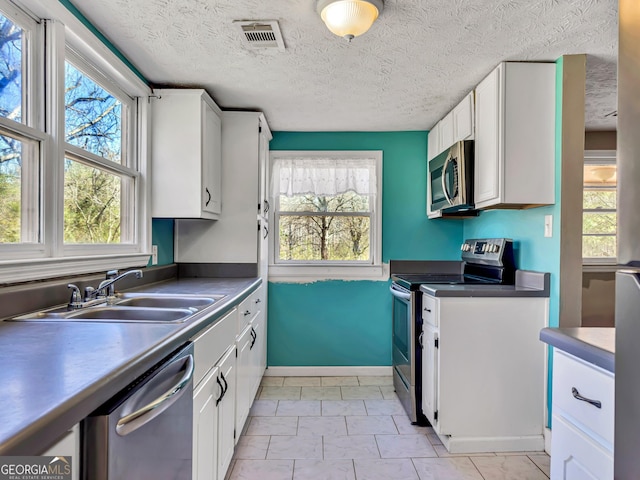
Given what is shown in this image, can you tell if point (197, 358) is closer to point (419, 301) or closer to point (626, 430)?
point (626, 430)

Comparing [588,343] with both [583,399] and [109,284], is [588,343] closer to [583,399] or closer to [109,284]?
[583,399]

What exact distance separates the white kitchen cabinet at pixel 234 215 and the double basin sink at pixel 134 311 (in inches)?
38.0

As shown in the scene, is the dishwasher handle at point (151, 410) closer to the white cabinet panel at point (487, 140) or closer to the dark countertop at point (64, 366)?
the dark countertop at point (64, 366)

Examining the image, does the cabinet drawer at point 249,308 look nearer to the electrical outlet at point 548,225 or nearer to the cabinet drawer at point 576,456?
the cabinet drawer at point 576,456

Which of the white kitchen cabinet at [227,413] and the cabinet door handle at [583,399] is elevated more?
the cabinet door handle at [583,399]

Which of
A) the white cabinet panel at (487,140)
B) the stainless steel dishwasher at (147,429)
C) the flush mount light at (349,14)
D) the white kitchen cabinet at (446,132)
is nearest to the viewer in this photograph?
the stainless steel dishwasher at (147,429)

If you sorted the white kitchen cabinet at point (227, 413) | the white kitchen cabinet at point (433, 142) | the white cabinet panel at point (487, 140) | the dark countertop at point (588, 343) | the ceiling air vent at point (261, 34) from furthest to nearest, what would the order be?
the white kitchen cabinet at point (433, 142) < the white cabinet panel at point (487, 140) < the ceiling air vent at point (261, 34) < the white kitchen cabinet at point (227, 413) < the dark countertop at point (588, 343)

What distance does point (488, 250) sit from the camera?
2.71 metres

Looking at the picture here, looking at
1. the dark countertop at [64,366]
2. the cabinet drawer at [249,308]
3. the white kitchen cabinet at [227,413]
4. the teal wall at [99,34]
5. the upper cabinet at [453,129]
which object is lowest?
the white kitchen cabinet at [227,413]

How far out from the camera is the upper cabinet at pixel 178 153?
246 centimetres

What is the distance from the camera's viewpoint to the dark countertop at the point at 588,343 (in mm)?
917

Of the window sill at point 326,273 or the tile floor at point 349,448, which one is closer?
the tile floor at point 349,448

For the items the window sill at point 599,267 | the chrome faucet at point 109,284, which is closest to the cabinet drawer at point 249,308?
the chrome faucet at point 109,284

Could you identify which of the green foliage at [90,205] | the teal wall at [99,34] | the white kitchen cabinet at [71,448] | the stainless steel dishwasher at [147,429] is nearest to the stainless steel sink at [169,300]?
the green foliage at [90,205]
